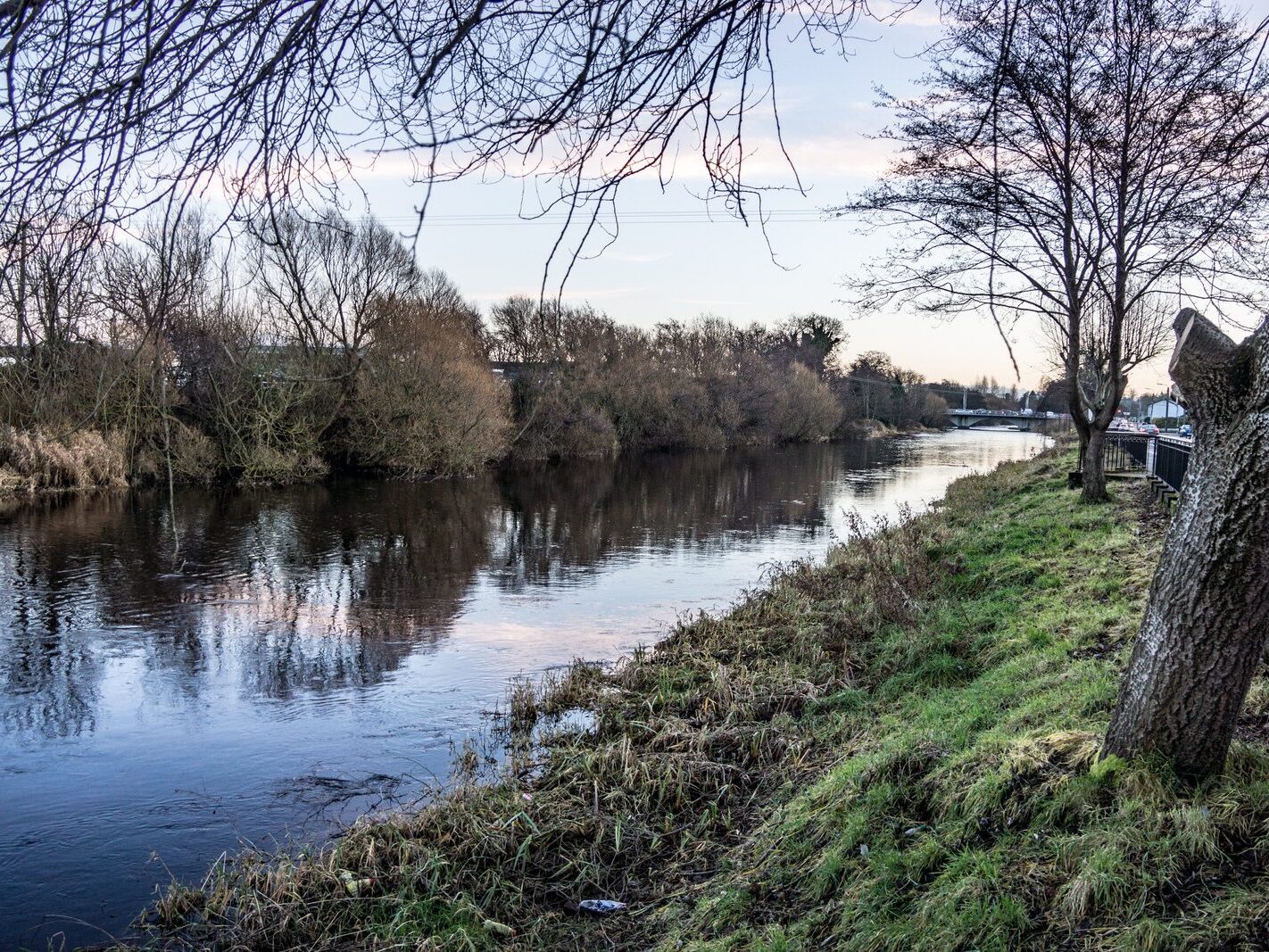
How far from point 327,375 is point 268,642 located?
31.4 feet

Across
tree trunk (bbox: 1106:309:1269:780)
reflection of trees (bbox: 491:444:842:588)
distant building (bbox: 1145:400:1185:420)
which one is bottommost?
reflection of trees (bbox: 491:444:842:588)

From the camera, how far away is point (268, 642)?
13.2 meters

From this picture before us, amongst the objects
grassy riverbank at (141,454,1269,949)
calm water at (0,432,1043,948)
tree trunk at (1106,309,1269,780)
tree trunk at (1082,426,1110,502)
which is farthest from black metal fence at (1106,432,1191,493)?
calm water at (0,432,1043,948)

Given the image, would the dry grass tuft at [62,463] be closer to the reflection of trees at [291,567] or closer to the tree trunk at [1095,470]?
the reflection of trees at [291,567]

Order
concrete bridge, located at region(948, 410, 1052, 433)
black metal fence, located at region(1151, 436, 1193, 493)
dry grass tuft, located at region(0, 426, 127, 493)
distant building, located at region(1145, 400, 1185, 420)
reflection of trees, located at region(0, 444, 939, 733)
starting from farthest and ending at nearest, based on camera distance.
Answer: concrete bridge, located at region(948, 410, 1052, 433) → distant building, located at region(1145, 400, 1185, 420) → dry grass tuft, located at region(0, 426, 127, 493) → black metal fence, located at region(1151, 436, 1193, 493) → reflection of trees, located at region(0, 444, 939, 733)

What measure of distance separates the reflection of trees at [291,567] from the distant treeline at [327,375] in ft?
7.84

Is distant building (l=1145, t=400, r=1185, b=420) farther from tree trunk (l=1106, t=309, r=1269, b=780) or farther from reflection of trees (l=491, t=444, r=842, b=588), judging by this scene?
tree trunk (l=1106, t=309, r=1269, b=780)

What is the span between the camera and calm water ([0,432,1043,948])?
7555mm

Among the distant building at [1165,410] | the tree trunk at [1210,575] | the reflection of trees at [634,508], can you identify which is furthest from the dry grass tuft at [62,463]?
the distant building at [1165,410]

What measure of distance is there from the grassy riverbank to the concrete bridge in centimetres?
9731

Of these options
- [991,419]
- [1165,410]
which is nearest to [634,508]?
[1165,410]

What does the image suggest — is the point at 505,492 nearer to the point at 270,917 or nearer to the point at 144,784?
the point at 144,784

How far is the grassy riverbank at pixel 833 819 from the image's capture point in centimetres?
386

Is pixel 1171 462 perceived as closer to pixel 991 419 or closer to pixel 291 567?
pixel 291 567
